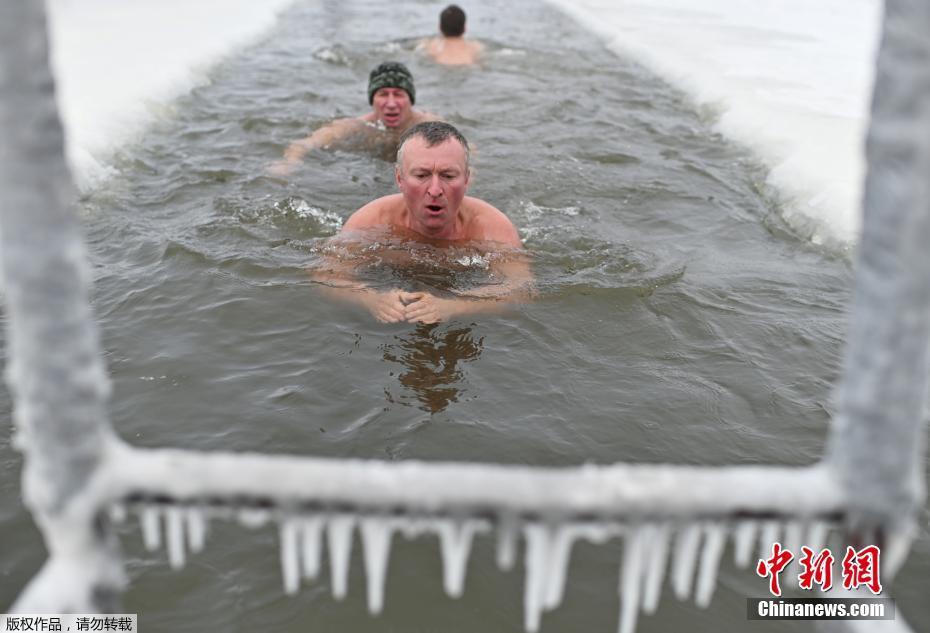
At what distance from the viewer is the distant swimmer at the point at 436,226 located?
3.81 m

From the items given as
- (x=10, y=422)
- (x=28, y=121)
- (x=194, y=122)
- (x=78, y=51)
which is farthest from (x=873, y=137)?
(x=78, y=51)

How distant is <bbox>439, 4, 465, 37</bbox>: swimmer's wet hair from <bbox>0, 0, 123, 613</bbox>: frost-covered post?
972cm

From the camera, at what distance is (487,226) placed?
4.46 metres

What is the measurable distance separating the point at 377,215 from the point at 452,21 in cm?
635

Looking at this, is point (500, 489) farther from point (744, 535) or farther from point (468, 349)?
point (468, 349)

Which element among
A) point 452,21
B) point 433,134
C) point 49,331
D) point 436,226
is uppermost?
point 49,331

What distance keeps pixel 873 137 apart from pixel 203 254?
13.1ft

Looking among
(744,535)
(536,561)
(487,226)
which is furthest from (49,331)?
(487,226)

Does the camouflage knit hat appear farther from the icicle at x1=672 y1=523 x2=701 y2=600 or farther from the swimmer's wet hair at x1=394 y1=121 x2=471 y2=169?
the icicle at x1=672 y1=523 x2=701 y2=600

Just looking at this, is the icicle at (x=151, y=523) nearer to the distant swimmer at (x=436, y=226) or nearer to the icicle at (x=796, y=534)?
the icicle at (x=796, y=534)

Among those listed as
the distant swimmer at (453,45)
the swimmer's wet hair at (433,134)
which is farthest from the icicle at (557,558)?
the distant swimmer at (453,45)

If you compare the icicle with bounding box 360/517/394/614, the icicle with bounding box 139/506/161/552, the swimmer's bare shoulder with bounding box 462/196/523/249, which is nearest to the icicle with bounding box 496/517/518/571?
the icicle with bounding box 360/517/394/614

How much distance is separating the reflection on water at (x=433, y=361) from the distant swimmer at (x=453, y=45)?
6915mm

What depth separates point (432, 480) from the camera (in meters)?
0.99
